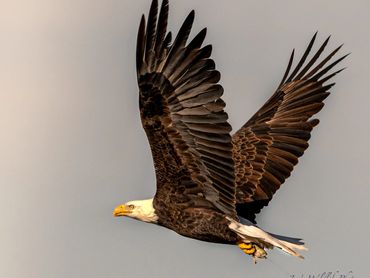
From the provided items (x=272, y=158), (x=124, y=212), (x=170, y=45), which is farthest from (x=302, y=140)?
(x=170, y=45)

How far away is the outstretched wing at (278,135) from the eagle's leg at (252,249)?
2.35 ft

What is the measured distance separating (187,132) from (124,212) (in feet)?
6.75

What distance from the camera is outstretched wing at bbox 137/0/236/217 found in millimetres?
12508

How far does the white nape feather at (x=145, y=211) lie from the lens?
46.4 feet

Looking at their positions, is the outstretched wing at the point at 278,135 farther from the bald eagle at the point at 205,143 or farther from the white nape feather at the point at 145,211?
the white nape feather at the point at 145,211

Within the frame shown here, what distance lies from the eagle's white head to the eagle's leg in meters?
1.08

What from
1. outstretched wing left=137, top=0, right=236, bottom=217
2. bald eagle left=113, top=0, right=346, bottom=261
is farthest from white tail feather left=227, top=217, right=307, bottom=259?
outstretched wing left=137, top=0, right=236, bottom=217

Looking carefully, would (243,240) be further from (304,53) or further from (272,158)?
(304,53)

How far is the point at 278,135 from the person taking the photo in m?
15.7

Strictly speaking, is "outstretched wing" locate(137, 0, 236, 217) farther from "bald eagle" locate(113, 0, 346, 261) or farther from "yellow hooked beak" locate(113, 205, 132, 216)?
"yellow hooked beak" locate(113, 205, 132, 216)

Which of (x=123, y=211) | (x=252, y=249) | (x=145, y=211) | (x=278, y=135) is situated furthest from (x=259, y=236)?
(x=278, y=135)

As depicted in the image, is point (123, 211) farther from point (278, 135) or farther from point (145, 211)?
point (278, 135)

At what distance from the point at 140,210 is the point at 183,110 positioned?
1.87 m

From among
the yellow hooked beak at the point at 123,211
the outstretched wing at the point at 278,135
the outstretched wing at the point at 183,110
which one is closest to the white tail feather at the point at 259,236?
the outstretched wing at the point at 183,110
